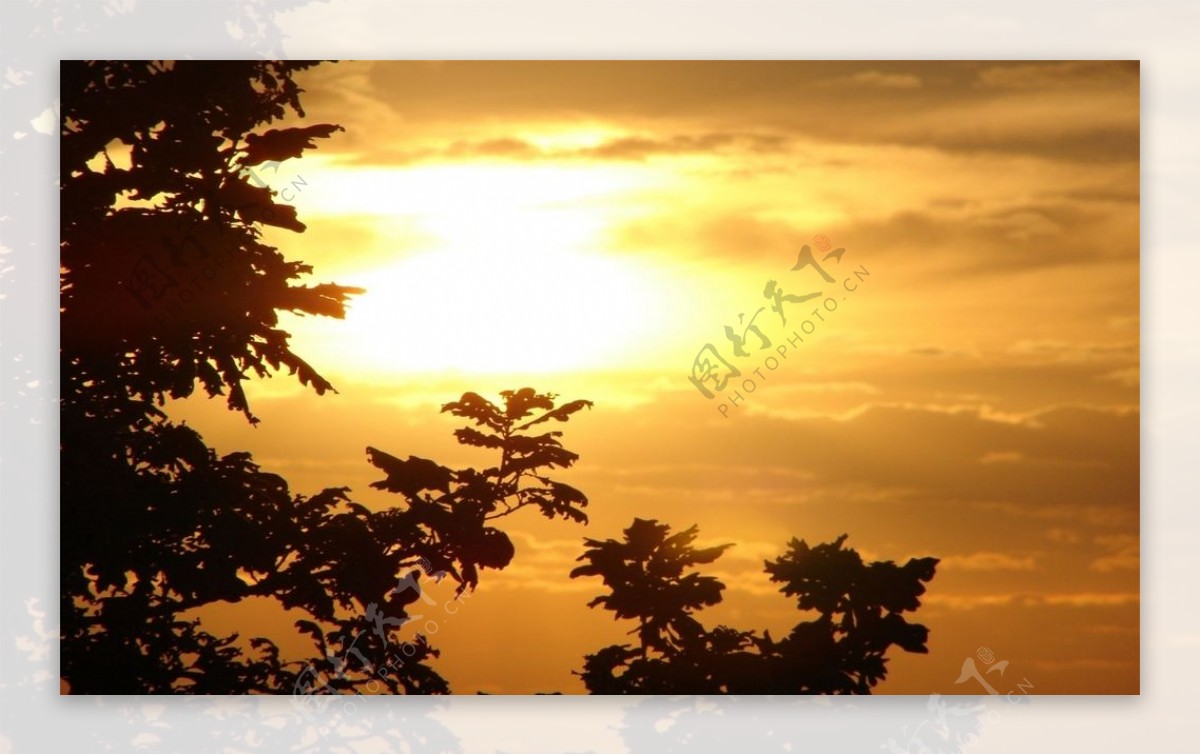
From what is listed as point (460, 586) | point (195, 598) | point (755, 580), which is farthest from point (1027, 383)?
point (195, 598)

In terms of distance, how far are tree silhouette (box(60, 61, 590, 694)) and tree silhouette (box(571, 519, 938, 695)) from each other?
0.99 feet

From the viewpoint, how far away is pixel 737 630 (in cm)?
385

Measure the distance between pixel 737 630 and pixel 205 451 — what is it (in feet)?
5.96

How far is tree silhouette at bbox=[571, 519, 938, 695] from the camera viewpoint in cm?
384

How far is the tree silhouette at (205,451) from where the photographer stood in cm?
387

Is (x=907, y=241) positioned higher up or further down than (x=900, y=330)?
higher up

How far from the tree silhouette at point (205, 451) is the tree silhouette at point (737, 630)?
A: 0.30 metres

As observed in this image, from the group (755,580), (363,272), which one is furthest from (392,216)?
(755,580)

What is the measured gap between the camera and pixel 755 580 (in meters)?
3.83

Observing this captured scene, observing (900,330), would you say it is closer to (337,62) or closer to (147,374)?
(337,62)

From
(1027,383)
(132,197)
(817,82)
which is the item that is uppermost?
(817,82)

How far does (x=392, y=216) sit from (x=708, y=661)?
5.79ft

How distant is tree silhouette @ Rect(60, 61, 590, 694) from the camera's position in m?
3.87

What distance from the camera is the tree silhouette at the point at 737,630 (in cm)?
384
